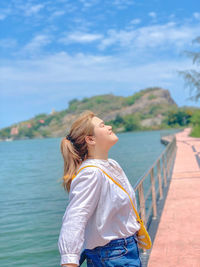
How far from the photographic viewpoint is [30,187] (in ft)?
62.9

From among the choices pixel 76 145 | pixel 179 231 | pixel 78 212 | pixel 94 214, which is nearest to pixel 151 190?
pixel 179 231

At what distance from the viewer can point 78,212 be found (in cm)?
157

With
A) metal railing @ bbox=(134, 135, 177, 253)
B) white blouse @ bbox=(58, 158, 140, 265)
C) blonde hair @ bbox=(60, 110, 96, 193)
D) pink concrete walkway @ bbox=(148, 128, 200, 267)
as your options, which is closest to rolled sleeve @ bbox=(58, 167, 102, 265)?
white blouse @ bbox=(58, 158, 140, 265)

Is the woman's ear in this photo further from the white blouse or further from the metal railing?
the metal railing

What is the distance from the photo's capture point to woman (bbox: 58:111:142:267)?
1.54 meters

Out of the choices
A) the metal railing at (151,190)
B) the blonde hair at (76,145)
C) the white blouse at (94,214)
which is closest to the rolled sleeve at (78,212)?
the white blouse at (94,214)

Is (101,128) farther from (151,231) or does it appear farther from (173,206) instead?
(173,206)

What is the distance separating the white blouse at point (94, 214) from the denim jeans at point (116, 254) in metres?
0.04

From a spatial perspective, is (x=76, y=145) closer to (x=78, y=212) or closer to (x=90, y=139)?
(x=90, y=139)

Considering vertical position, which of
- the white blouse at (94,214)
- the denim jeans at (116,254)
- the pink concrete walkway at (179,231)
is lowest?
the pink concrete walkway at (179,231)

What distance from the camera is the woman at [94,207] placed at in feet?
5.06

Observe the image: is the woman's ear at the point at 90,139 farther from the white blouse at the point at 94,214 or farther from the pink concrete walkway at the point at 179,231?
the pink concrete walkway at the point at 179,231

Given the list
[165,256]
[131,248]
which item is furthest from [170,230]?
[131,248]

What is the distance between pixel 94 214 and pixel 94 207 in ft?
0.21
